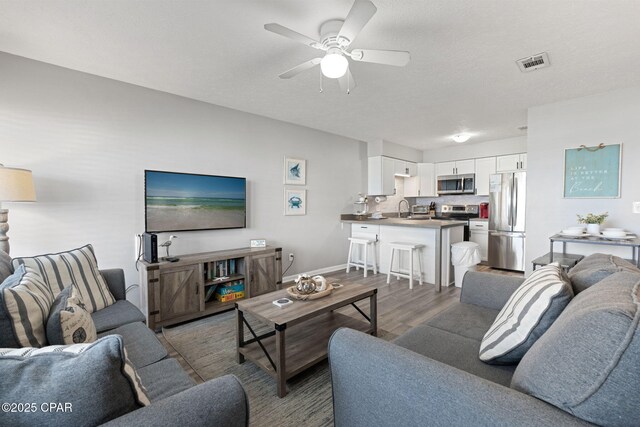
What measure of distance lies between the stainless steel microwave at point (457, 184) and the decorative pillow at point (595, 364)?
5.46 metres

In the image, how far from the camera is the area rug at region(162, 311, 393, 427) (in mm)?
1659

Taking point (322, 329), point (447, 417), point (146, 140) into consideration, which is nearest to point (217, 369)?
point (322, 329)

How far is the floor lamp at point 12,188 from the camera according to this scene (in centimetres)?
200

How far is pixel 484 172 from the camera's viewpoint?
5695 millimetres

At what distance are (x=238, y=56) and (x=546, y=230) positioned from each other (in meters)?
4.07

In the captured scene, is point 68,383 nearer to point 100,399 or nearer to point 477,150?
point 100,399

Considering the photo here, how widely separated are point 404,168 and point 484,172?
5.10 ft

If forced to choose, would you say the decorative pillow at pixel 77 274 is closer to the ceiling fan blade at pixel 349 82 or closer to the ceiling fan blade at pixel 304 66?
the ceiling fan blade at pixel 304 66

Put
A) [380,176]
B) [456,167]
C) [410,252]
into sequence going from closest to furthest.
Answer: [410,252] < [380,176] < [456,167]

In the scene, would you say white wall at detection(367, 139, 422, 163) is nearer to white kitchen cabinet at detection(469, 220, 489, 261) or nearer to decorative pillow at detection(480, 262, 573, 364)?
white kitchen cabinet at detection(469, 220, 489, 261)

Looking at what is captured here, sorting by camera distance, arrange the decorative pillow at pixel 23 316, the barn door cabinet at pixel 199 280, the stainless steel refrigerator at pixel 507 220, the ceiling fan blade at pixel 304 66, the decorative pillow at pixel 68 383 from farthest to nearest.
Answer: the stainless steel refrigerator at pixel 507 220
the barn door cabinet at pixel 199 280
the ceiling fan blade at pixel 304 66
the decorative pillow at pixel 23 316
the decorative pillow at pixel 68 383

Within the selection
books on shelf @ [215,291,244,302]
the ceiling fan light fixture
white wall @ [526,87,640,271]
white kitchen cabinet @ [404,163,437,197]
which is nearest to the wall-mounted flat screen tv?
books on shelf @ [215,291,244,302]

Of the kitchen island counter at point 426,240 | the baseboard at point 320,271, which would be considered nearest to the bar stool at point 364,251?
the kitchen island counter at point 426,240

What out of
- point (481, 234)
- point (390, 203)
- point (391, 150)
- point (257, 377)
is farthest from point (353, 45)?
point (481, 234)
